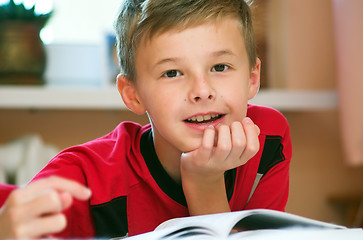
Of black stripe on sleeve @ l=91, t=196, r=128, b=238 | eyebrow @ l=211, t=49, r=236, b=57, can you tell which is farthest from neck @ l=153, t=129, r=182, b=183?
eyebrow @ l=211, t=49, r=236, b=57

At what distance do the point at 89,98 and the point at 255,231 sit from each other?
117 cm

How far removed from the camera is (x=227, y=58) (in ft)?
2.69

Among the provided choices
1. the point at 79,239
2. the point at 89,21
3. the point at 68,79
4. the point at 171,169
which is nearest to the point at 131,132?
the point at 171,169

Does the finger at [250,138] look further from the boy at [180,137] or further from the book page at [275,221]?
the book page at [275,221]

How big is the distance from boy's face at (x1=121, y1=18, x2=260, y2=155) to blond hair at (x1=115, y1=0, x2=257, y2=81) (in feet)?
0.05

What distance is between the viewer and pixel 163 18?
2.65ft

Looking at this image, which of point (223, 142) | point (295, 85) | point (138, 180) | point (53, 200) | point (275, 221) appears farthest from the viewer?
point (295, 85)

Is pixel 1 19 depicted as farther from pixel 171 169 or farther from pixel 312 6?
pixel 312 6

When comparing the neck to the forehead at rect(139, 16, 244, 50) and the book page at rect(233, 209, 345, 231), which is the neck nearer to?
the forehead at rect(139, 16, 244, 50)

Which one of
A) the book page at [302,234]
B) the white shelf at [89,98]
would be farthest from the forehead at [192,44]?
the white shelf at [89,98]

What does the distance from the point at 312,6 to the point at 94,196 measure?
4.93ft

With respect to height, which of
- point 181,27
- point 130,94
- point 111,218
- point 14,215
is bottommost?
point 111,218

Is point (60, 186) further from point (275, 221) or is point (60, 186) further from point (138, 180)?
point (138, 180)

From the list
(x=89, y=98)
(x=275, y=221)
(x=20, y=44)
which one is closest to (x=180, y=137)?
(x=275, y=221)
